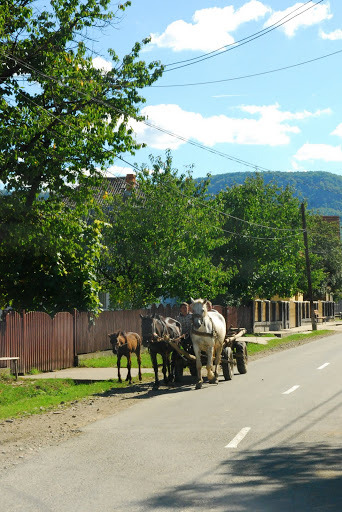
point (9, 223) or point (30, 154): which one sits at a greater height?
point (30, 154)

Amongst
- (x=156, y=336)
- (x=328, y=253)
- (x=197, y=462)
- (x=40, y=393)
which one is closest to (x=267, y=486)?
(x=197, y=462)

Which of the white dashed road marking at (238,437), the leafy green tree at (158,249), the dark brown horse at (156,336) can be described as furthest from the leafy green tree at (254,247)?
the white dashed road marking at (238,437)

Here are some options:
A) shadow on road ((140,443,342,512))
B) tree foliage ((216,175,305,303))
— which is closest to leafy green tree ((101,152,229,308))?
tree foliage ((216,175,305,303))

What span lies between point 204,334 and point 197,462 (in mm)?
8909

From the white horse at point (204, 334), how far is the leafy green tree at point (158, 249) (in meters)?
16.1

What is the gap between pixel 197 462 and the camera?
29.8ft

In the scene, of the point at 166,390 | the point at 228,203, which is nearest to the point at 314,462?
the point at 166,390

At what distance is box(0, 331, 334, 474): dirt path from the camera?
10.6m

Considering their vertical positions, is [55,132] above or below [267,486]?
above

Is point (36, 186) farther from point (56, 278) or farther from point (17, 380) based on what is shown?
point (17, 380)

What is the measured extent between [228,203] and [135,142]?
24560 mm

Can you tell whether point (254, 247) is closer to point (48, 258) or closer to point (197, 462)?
point (48, 258)

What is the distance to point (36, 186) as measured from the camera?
2478 centimetres

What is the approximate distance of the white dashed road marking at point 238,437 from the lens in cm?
1025
